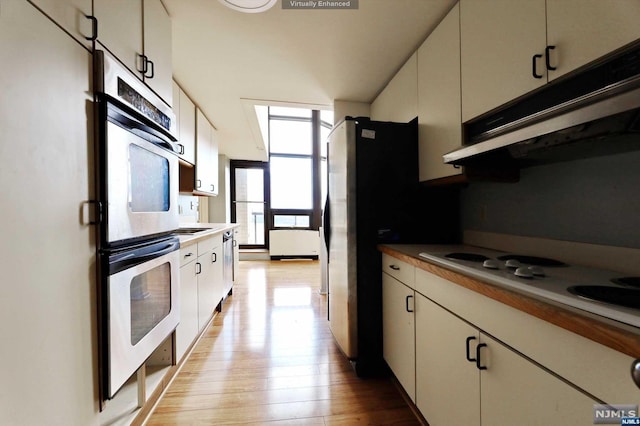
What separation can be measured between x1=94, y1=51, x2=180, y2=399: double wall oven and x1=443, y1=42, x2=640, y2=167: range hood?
153cm

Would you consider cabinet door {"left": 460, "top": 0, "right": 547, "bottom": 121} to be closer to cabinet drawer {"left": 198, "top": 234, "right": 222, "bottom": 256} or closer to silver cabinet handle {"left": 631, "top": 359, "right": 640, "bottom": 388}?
silver cabinet handle {"left": 631, "top": 359, "right": 640, "bottom": 388}

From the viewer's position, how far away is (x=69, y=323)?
817 mm

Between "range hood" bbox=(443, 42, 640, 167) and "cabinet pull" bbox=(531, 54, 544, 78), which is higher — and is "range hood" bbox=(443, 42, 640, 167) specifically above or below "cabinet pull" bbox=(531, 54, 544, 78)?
below

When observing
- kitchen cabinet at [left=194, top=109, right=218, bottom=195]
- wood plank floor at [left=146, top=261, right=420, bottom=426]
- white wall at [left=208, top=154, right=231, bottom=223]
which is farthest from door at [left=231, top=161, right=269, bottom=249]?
wood plank floor at [left=146, top=261, right=420, bottom=426]

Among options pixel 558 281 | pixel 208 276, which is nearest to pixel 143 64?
pixel 208 276

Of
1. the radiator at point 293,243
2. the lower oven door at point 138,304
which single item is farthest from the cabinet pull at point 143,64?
the radiator at point 293,243

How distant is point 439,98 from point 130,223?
1.84 meters

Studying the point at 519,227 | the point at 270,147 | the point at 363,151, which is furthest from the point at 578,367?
the point at 270,147

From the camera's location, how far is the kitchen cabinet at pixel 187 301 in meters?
1.71

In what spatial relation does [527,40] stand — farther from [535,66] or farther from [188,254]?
[188,254]

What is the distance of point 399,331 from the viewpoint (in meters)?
1.47

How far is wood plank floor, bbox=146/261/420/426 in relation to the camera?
4.44 ft

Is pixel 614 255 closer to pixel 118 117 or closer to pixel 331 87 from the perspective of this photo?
pixel 118 117

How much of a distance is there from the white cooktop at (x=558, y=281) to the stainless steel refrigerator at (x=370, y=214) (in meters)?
0.62
